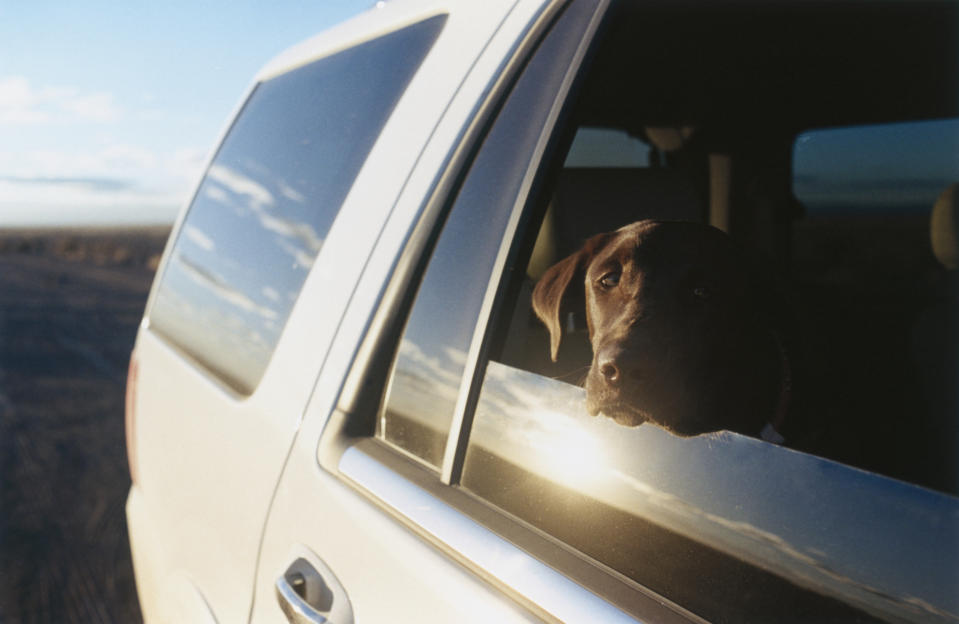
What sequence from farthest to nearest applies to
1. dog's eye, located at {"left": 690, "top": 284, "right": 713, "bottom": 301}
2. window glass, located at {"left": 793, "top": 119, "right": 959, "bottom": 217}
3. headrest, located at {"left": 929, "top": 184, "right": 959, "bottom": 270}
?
window glass, located at {"left": 793, "top": 119, "right": 959, "bottom": 217}
headrest, located at {"left": 929, "top": 184, "right": 959, "bottom": 270}
dog's eye, located at {"left": 690, "top": 284, "right": 713, "bottom": 301}

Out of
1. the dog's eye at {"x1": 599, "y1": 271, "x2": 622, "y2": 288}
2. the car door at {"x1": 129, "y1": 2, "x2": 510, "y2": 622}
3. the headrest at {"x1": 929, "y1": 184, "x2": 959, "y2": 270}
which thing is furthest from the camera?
the headrest at {"x1": 929, "y1": 184, "x2": 959, "y2": 270}

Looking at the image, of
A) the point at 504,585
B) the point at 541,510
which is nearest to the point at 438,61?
the point at 541,510

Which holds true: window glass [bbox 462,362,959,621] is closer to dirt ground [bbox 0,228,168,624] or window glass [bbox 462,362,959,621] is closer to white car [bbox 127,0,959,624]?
white car [bbox 127,0,959,624]

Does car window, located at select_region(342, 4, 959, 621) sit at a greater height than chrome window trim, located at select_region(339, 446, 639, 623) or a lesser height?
greater

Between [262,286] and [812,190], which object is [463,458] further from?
[812,190]

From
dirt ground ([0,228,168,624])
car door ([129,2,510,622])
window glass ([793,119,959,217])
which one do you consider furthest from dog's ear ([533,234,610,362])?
dirt ground ([0,228,168,624])

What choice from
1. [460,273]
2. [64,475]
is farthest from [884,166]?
[64,475]

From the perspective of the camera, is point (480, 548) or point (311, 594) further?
point (311, 594)

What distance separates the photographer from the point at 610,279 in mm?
1476

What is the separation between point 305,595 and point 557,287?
752mm

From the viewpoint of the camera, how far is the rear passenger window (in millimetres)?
1762

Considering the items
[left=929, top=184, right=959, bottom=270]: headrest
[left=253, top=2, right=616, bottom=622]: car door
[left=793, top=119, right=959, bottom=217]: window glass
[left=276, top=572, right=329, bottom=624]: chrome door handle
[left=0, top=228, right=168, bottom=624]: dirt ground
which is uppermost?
[left=793, top=119, right=959, bottom=217]: window glass

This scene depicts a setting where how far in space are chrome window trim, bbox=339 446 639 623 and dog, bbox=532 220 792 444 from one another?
9.0 inches

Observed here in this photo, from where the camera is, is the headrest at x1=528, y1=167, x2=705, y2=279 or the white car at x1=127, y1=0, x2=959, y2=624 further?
the headrest at x1=528, y1=167, x2=705, y2=279
